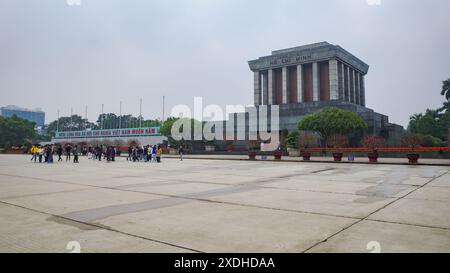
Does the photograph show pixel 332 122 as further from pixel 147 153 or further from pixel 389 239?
pixel 389 239

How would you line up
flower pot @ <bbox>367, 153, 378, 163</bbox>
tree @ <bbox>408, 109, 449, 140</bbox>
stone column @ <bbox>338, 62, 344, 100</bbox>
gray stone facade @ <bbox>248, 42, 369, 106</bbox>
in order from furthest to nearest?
stone column @ <bbox>338, 62, 344, 100</bbox>
gray stone facade @ <bbox>248, 42, 369, 106</bbox>
tree @ <bbox>408, 109, 449, 140</bbox>
flower pot @ <bbox>367, 153, 378, 163</bbox>

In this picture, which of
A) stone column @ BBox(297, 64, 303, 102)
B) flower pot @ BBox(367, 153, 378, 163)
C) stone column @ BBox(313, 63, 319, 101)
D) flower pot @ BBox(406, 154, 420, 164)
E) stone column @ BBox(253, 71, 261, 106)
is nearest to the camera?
flower pot @ BBox(406, 154, 420, 164)

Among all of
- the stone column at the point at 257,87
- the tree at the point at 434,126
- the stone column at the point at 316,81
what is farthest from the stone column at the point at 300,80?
the tree at the point at 434,126

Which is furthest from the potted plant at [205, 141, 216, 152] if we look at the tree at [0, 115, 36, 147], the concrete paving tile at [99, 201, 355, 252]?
the tree at [0, 115, 36, 147]

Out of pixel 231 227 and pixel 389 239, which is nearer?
pixel 389 239

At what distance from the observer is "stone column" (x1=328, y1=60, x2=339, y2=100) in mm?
73500

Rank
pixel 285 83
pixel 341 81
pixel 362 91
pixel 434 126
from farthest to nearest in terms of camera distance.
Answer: pixel 362 91, pixel 285 83, pixel 341 81, pixel 434 126

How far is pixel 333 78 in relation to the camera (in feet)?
241

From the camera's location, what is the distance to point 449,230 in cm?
474

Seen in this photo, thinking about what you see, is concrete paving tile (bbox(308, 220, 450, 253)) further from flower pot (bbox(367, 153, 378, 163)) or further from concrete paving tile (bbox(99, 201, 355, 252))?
flower pot (bbox(367, 153, 378, 163))

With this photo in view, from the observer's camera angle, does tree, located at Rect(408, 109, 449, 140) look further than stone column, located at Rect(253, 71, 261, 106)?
No

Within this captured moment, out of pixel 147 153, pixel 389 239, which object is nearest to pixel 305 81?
pixel 147 153

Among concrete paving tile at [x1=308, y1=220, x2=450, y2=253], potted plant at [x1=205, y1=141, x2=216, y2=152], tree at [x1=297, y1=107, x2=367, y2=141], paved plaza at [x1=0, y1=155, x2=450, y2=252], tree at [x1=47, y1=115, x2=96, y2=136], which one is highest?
tree at [x1=47, y1=115, x2=96, y2=136]

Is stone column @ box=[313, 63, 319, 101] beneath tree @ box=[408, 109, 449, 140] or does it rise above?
above
